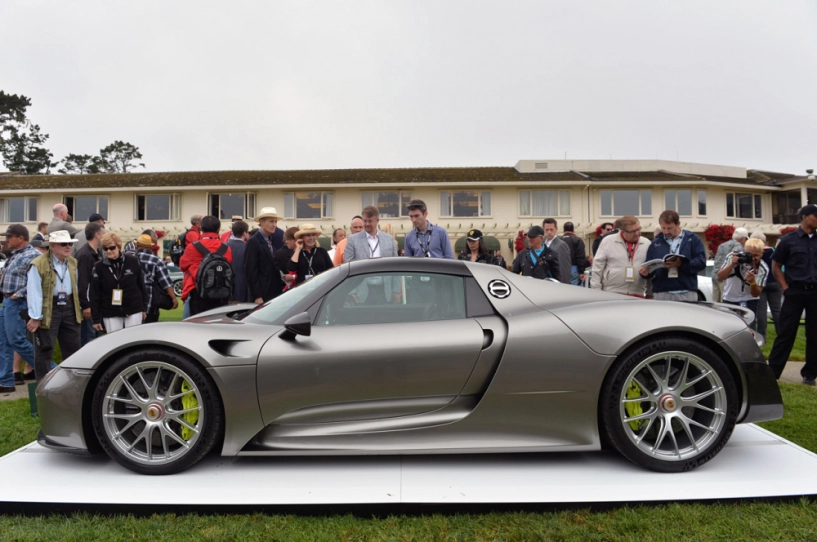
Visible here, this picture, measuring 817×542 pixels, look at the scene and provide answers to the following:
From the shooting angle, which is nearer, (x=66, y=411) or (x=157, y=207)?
(x=66, y=411)

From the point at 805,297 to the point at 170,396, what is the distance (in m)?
5.97

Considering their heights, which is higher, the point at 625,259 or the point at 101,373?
the point at 625,259

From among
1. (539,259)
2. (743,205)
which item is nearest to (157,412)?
(539,259)

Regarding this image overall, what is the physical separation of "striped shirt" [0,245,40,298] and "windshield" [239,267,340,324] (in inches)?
147

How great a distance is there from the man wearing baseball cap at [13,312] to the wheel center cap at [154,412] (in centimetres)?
364

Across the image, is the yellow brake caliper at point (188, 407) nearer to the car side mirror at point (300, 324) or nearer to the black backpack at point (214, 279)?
the car side mirror at point (300, 324)

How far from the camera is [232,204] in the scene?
29.3 meters

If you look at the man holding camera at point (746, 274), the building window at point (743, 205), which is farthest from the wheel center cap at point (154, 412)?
the building window at point (743, 205)

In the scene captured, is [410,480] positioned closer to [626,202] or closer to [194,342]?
[194,342]

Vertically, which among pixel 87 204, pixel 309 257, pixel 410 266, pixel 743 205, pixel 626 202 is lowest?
pixel 410 266

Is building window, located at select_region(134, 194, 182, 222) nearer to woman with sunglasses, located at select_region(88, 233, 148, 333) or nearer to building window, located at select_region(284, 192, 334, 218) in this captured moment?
building window, located at select_region(284, 192, 334, 218)

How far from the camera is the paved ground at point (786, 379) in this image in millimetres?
5594

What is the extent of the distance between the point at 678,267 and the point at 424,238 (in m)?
2.66

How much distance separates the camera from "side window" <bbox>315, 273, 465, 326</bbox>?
3.33m
